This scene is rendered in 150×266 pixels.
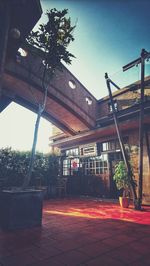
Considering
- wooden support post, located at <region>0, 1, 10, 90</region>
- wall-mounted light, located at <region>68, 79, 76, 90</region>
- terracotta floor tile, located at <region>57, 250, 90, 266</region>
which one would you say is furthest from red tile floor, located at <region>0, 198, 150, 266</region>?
wall-mounted light, located at <region>68, 79, 76, 90</region>

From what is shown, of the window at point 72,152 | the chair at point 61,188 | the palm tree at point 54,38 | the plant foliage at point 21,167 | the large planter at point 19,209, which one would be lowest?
the chair at point 61,188

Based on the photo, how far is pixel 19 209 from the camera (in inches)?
134

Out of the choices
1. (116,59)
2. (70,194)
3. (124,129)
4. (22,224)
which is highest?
(116,59)

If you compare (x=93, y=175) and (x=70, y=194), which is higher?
(x=93, y=175)

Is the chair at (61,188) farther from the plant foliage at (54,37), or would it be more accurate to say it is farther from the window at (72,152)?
the plant foliage at (54,37)

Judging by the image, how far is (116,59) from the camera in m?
6.28

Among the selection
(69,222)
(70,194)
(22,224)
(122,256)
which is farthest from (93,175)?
(122,256)

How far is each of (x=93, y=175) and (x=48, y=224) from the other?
6.03 meters

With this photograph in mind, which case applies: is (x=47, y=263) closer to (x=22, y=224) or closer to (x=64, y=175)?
(x=22, y=224)

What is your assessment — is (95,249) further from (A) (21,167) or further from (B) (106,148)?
(B) (106,148)

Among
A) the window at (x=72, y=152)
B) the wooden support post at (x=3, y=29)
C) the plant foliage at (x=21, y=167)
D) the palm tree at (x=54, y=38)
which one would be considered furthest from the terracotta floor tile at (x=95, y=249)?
the window at (x=72, y=152)

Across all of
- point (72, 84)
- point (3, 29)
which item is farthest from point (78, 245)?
point (72, 84)

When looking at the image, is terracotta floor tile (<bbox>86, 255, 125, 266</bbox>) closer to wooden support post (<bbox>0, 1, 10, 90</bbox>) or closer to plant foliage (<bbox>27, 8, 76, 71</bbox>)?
wooden support post (<bbox>0, 1, 10, 90</bbox>)

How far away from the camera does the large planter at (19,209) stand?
333 cm
